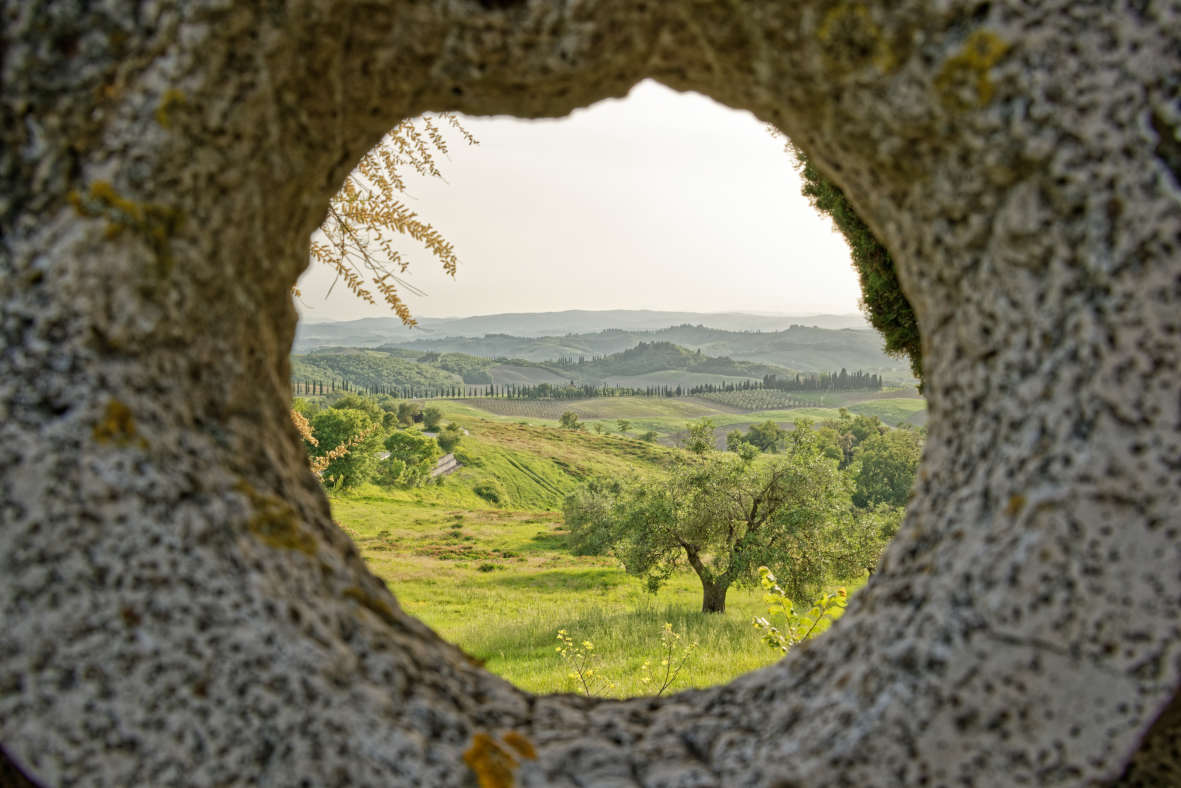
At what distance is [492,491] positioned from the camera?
102250 millimetres

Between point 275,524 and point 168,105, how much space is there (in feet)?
4.14

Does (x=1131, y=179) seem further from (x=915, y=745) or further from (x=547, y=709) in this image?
(x=547, y=709)

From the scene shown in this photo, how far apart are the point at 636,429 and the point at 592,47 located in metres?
172

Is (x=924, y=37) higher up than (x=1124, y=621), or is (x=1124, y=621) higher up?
(x=924, y=37)

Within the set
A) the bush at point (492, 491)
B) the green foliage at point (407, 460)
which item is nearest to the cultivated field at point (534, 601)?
the green foliage at point (407, 460)

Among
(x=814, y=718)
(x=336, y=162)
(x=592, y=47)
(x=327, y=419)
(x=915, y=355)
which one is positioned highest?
(x=592, y=47)

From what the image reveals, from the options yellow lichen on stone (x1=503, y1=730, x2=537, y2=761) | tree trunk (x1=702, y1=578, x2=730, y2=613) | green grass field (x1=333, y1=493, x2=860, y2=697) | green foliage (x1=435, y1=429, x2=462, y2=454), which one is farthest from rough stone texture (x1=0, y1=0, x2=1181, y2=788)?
green foliage (x1=435, y1=429, x2=462, y2=454)

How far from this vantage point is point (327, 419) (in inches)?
2359

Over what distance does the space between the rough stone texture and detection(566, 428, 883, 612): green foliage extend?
768 inches

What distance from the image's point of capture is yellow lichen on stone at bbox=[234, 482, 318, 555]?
1.85 m

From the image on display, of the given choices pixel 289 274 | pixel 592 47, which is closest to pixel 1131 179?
pixel 592 47

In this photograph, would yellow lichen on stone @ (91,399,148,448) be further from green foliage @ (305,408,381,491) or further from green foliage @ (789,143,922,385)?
green foliage @ (305,408,381,491)

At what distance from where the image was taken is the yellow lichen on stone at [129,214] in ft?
5.40

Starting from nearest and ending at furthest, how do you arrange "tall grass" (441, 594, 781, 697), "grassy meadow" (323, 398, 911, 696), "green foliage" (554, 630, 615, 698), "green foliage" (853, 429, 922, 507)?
"green foliage" (554, 630, 615, 698) → "tall grass" (441, 594, 781, 697) → "grassy meadow" (323, 398, 911, 696) → "green foliage" (853, 429, 922, 507)
